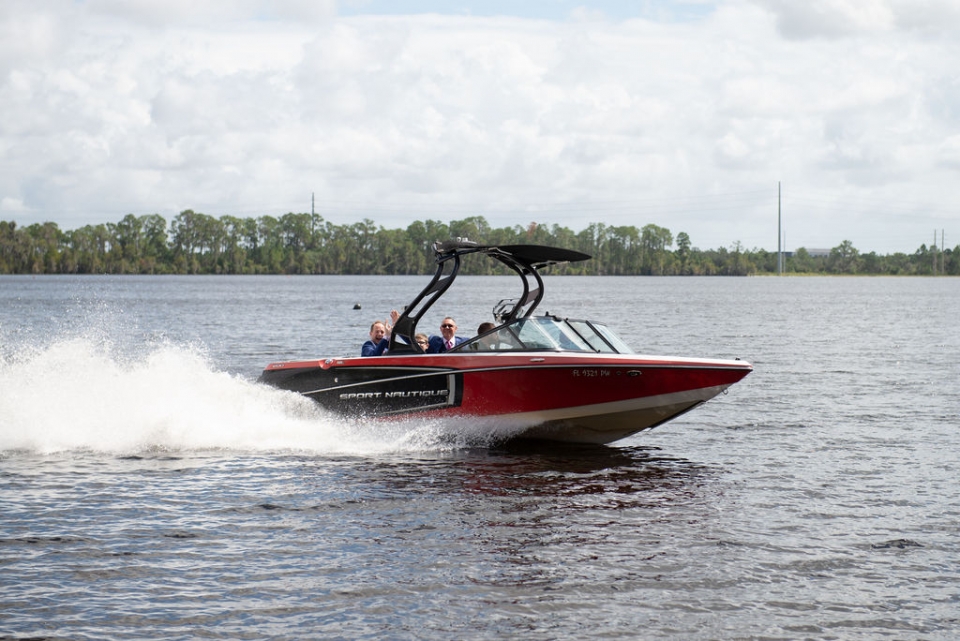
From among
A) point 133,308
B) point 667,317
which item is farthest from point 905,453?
point 133,308

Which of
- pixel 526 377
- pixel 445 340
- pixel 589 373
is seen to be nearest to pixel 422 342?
pixel 445 340

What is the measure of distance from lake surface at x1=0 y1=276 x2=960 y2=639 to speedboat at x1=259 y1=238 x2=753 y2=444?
42 cm

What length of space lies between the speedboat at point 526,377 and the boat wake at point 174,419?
1.17 feet

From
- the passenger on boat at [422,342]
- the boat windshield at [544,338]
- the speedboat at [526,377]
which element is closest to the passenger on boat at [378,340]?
the speedboat at [526,377]

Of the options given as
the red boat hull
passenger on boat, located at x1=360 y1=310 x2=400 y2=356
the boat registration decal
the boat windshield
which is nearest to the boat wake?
the red boat hull

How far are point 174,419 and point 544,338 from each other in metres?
5.91

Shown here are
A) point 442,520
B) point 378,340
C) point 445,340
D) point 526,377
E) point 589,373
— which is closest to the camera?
point 442,520

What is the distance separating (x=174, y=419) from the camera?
1609 centimetres

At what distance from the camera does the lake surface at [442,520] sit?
832 centimetres

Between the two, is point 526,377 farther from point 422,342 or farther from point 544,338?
point 422,342

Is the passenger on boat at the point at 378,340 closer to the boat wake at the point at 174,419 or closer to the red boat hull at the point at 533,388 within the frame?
the red boat hull at the point at 533,388

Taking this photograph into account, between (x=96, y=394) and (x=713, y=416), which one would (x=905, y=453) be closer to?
(x=713, y=416)

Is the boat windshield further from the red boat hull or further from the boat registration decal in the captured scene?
the boat registration decal

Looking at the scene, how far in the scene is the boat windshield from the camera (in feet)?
47.6
